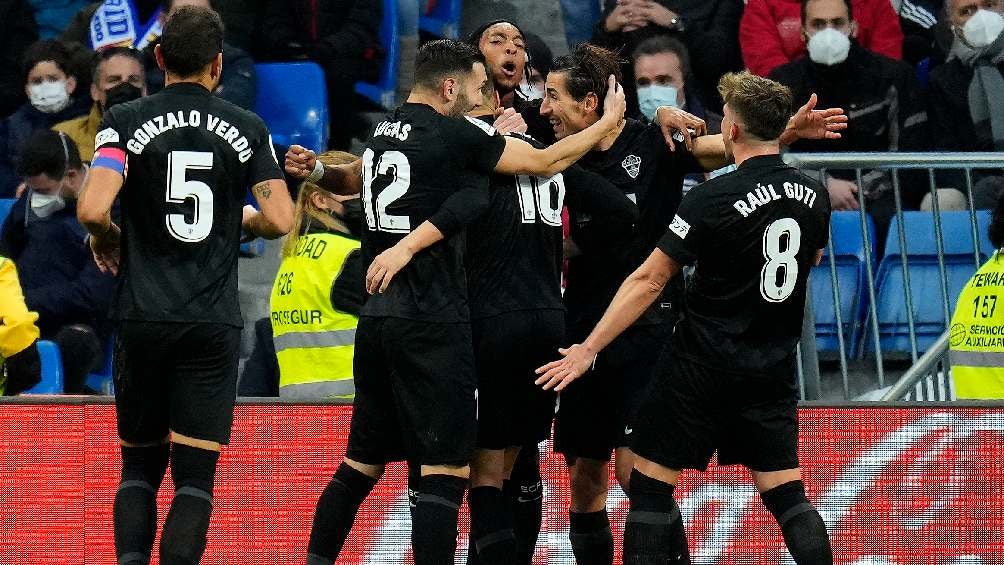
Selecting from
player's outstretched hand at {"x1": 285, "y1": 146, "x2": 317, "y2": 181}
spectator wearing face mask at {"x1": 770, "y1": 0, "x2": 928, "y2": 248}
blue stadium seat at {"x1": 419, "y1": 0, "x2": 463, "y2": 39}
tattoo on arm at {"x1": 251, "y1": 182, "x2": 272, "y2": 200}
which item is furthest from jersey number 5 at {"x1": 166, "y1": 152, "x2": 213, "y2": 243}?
blue stadium seat at {"x1": 419, "y1": 0, "x2": 463, "y2": 39}

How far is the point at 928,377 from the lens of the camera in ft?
28.5

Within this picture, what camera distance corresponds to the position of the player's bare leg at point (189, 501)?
579 centimetres

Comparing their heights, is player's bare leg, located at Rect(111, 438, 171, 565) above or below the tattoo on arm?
below

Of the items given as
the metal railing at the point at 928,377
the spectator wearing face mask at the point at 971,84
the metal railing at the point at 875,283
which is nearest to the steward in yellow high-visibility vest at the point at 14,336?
the metal railing at the point at 875,283

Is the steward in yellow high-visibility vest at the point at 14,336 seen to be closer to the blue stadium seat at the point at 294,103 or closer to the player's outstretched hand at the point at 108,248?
the player's outstretched hand at the point at 108,248

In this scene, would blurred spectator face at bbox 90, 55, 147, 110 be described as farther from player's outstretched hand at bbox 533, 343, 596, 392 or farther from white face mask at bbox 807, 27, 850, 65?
player's outstretched hand at bbox 533, 343, 596, 392

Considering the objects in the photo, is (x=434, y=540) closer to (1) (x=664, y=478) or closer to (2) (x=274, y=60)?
(1) (x=664, y=478)

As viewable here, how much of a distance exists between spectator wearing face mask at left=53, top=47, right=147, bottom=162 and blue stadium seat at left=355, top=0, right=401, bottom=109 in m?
1.54

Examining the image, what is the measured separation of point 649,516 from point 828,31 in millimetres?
5182

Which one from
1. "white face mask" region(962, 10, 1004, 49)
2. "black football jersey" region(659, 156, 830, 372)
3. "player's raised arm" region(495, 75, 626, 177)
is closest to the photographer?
"black football jersey" region(659, 156, 830, 372)

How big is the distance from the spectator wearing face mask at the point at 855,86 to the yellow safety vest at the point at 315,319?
3912mm

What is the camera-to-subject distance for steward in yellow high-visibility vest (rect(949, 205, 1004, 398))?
753cm

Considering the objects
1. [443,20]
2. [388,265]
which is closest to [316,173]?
[388,265]

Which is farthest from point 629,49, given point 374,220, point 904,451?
point 374,220
